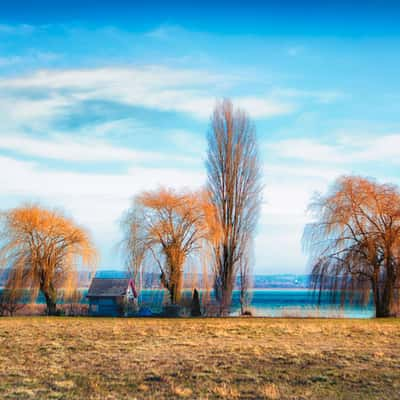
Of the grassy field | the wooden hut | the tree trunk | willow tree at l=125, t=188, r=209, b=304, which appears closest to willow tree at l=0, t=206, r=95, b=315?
the tree trunk

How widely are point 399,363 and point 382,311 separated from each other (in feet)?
48.6

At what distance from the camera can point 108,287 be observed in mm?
41219

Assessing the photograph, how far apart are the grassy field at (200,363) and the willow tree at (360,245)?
571cm

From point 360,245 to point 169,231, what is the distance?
10.3m

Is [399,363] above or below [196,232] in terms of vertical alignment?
below

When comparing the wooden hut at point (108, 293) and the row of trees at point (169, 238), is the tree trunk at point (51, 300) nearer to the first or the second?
the row of trees at point (169, 238)

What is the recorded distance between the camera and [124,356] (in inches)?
539

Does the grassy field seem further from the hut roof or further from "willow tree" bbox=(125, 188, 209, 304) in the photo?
the hut roof

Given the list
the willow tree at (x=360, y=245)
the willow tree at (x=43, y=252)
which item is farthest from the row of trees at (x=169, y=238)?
the willow tree at (x=360, y=245)

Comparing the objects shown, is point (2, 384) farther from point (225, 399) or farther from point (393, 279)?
point (393, 279)

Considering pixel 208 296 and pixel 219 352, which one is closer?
pixel 219 352

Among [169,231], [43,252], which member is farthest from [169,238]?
[43,252]

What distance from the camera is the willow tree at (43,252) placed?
30844 millimetres

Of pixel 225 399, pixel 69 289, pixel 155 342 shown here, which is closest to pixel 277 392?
pixel 225 399
